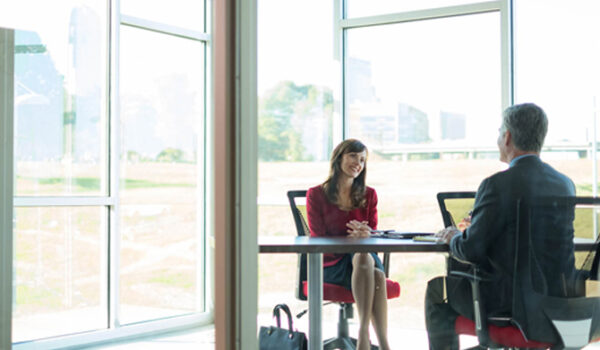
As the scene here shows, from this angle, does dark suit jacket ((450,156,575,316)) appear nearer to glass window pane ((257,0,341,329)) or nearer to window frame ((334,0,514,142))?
window frame ((334,0,514,142))

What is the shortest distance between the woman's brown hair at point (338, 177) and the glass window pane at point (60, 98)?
1.28m

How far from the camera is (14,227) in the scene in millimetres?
2547

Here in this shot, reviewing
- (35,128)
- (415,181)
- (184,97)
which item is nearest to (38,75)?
(35,128)

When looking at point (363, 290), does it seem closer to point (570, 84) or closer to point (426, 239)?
point (426, 239)

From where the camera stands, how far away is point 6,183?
2.60 metres

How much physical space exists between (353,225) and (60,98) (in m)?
1.98

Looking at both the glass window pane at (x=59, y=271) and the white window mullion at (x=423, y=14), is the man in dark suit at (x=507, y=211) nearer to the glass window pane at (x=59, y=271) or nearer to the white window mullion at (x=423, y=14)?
the white window mullion at (x=423, y=14)

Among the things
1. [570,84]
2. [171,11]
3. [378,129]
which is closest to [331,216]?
[378,129]

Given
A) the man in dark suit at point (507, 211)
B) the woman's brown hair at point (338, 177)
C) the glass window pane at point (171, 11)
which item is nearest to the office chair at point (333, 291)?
the woman's brown hair at point (338, 177)

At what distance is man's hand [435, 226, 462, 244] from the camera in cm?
237

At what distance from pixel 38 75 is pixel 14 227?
3.06ft

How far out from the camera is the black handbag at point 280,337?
7.36 ft

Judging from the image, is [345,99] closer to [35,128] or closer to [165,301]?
[165,301]

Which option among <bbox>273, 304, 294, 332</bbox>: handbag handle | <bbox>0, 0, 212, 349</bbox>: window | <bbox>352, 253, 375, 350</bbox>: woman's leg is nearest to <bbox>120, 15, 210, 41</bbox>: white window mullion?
<bbox>0, 0, 212, 349</bbox>: window
